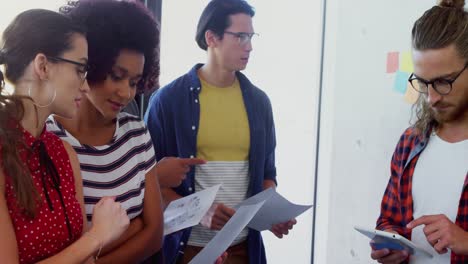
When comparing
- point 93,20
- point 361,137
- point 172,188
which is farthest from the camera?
point 361,137

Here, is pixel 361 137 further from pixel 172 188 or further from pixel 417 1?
pixel 172 188

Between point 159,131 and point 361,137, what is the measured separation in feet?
3.66

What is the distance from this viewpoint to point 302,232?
311cm

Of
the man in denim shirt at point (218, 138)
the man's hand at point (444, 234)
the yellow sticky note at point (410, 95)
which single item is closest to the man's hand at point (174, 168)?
the man in denim shirt at point (218, 138)

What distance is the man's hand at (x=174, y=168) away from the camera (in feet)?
5.74

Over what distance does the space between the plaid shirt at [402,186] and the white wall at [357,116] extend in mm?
733

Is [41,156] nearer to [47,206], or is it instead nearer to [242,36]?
[47,206]

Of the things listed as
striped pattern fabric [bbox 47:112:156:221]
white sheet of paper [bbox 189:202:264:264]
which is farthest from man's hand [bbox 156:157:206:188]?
white sheet of paper [bbox 189:202:264:264]

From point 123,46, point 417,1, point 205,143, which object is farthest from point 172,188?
point 417,1

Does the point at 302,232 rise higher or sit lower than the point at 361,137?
lower

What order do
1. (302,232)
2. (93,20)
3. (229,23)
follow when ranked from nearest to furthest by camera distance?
(93,20) → (229,23) → (302,232)

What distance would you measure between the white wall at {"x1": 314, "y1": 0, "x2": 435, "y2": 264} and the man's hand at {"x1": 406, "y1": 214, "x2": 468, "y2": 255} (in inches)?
40.6

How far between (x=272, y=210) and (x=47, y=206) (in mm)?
770

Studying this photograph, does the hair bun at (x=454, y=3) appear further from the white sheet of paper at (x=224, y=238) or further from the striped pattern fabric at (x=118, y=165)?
the striped pattern fabric at (x=118, y=165)
